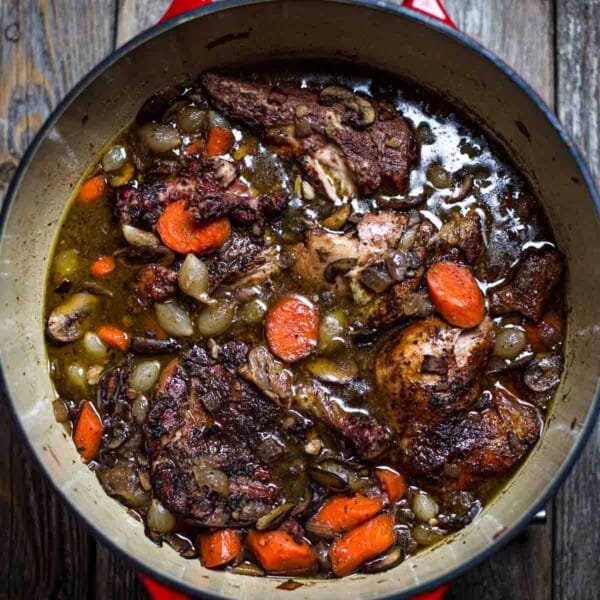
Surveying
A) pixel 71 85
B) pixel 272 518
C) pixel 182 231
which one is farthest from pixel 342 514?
pixel 71 85

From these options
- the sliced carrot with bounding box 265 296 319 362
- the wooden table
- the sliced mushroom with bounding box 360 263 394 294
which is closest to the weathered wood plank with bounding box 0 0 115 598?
the wooden table

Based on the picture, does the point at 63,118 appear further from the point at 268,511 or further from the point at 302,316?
the point at 268,511

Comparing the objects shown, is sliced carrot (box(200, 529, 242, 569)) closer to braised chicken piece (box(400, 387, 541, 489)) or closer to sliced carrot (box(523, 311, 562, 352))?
braised chicken piece (box(400, 387, 541, 489))

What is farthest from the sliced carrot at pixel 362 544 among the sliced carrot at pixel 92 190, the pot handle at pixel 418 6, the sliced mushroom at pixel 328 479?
the pot handle at pixel 418 6

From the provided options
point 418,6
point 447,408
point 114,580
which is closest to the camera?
point 418,6

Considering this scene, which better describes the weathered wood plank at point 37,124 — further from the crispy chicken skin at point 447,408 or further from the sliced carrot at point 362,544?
the crispy chicken skin at point 447,408

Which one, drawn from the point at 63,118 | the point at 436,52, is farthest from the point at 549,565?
the point at 63,118

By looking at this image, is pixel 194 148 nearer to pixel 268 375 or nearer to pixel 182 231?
pixel 182 231

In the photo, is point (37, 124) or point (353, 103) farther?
point (37, 124)
